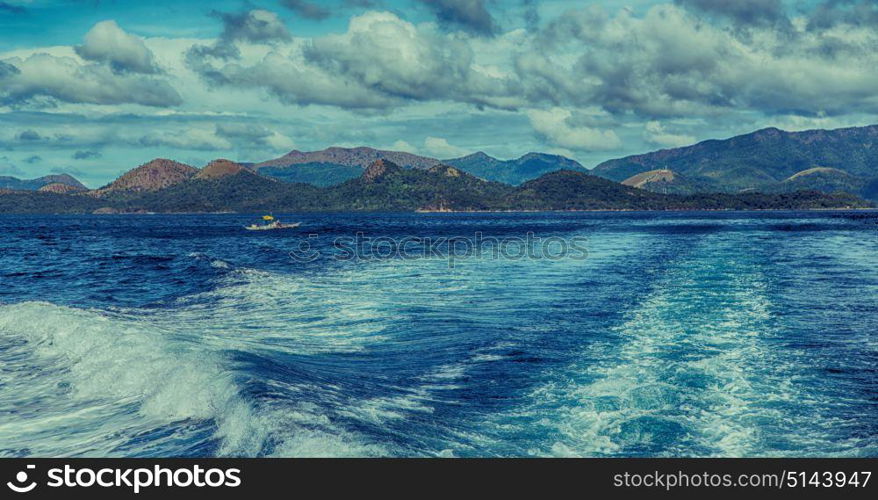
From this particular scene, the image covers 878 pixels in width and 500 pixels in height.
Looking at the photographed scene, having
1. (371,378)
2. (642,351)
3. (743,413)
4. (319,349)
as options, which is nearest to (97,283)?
(319,349)

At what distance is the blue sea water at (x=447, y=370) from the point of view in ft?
46.1

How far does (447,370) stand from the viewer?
20125 mm

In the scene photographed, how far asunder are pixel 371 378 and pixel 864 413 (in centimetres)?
1298

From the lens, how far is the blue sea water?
554 inches

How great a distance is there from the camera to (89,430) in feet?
49.4

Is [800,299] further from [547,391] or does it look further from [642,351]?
[547,391]
